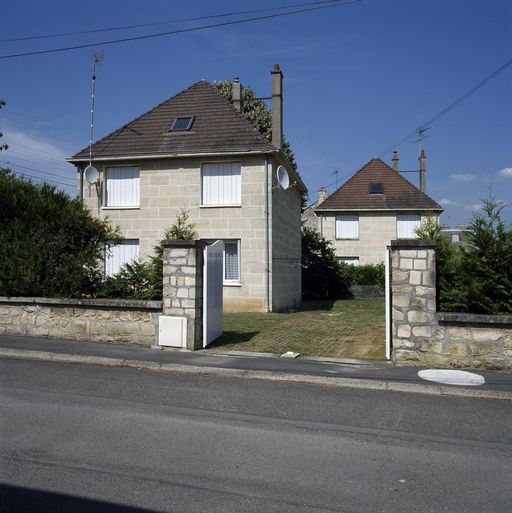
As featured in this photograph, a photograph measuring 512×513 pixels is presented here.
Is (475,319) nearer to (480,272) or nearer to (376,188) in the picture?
(480,272)

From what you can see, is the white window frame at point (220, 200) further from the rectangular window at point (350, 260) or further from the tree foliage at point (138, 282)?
the rectangular window at point (350, 260)

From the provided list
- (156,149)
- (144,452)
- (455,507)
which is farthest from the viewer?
(156,149)

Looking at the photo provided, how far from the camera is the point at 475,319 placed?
769 centimetres

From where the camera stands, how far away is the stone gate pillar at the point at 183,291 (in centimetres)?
923

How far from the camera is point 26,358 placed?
862 cm

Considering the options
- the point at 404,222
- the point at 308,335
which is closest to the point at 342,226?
the point at 404,222

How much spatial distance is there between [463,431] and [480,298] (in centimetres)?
340

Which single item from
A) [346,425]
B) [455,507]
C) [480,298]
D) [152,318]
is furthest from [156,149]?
[455,507]

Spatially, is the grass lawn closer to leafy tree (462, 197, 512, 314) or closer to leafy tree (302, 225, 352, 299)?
leafy tree (462, 197, 512, 314)

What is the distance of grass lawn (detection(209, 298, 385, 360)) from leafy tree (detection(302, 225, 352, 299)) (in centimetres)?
1182

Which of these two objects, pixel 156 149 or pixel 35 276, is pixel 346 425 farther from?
pixel 156 149

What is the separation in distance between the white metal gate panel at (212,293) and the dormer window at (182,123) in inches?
417

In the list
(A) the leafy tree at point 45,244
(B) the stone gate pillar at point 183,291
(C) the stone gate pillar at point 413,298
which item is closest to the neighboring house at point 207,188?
(A) the leafy tree at point 45,244

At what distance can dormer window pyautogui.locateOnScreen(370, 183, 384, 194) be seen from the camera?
32969mm
